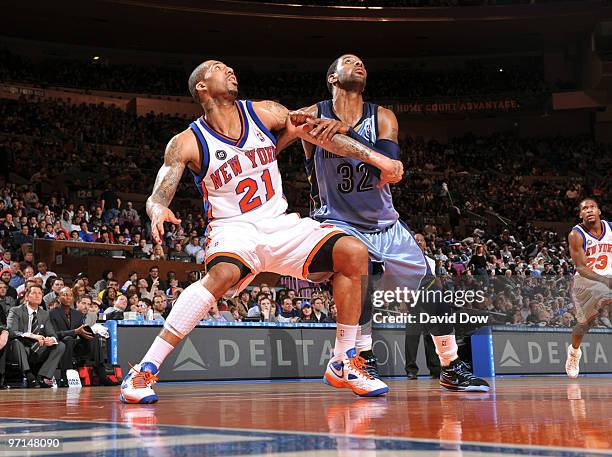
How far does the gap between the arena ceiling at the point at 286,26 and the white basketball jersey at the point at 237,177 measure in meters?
20.5

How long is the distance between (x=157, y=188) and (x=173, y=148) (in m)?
0.25

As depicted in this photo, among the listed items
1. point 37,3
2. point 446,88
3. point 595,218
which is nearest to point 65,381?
point 595,218

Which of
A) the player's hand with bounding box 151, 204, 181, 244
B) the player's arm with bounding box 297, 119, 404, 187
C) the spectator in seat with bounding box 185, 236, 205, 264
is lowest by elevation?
the player's hand with bounding box 151, 204, 181, 244

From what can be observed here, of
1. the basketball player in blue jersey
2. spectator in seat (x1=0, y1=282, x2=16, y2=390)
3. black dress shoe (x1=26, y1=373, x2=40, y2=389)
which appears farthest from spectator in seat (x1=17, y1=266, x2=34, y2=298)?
the basketball player in blue jersey

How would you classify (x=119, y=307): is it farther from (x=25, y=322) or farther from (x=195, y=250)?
(x=195, y=250)

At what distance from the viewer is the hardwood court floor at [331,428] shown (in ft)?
6.47

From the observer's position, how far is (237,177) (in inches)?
178

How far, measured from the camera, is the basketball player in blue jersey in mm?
5148

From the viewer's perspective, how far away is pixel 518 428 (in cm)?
250

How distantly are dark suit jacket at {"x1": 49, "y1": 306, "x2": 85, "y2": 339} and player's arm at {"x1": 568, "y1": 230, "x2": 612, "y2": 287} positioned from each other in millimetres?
5805

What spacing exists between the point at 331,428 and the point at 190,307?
1809mm

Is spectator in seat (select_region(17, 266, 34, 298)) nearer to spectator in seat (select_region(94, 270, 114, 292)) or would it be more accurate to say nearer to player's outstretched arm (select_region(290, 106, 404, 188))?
spectator in seat (select_region(94, 270, 114, 292))

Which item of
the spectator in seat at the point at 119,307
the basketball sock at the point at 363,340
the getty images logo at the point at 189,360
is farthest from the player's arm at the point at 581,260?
the spectator in seat at the point at 119,307

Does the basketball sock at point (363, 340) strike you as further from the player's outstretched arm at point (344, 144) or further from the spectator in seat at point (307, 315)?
the spectator in seat at point (307, 315)
